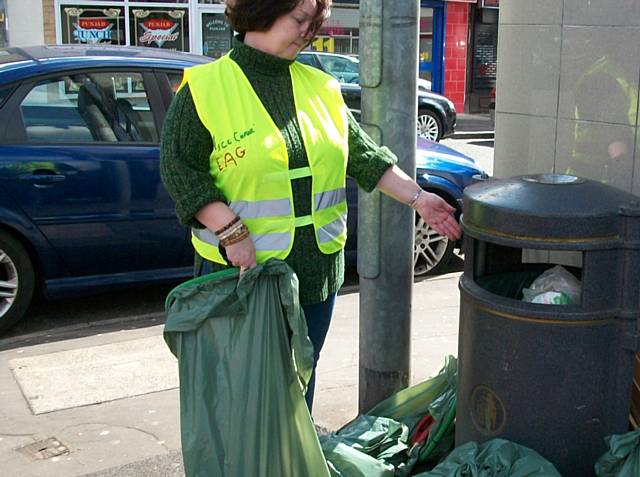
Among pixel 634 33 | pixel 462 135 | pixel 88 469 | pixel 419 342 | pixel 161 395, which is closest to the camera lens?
pixel 634 33

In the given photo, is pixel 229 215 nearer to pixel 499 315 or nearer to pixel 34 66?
pixel 499 315

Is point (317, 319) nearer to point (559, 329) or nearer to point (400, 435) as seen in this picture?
point (400, 435)

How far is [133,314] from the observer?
601 centimetres

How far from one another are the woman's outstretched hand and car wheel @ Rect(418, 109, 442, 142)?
1248 centimetres

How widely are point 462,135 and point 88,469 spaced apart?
1464 cm

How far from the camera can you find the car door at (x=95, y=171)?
5.45 metres

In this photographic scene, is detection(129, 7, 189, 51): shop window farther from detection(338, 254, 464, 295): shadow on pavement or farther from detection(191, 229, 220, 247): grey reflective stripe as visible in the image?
detection(191, 229, 220, 247): grey reflective stripe

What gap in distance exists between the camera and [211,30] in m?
17.9

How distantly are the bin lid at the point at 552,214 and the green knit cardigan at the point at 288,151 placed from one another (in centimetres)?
47

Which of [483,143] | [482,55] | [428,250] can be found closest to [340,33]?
[482,55]

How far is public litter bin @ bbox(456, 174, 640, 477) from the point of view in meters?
2.74

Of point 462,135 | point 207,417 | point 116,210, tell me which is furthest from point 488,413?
point 462,135

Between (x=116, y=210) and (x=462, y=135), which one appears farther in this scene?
(x=462, y=135)

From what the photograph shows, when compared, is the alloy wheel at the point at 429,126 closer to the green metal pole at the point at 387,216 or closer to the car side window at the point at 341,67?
the car side window at the point at 341,67
